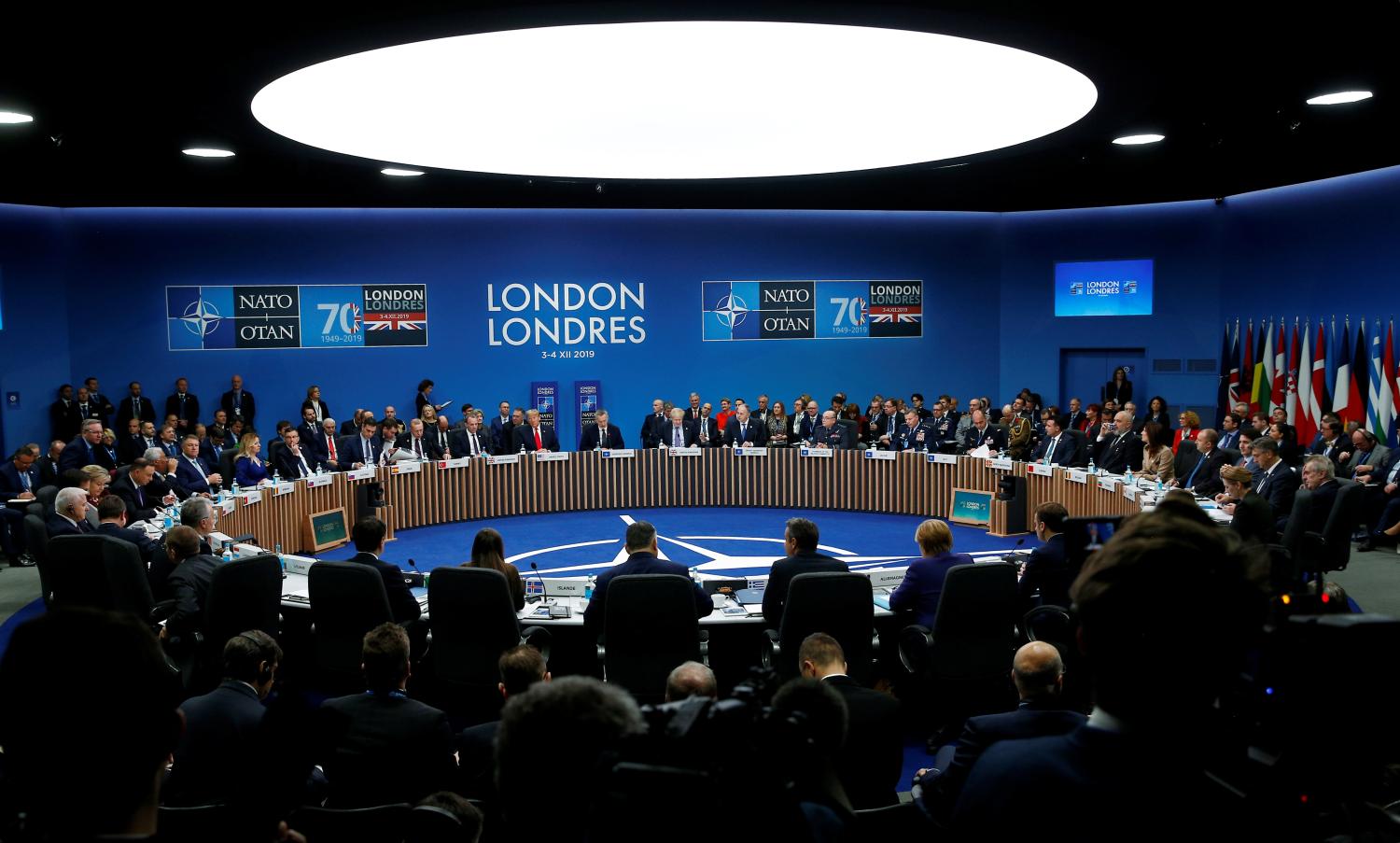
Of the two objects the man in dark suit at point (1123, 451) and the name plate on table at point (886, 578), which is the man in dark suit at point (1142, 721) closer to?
the name plate on table at point (886, 578)

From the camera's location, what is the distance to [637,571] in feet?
18.7

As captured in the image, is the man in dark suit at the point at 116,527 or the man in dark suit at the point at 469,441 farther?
the man in dark suit at the point at 469,441

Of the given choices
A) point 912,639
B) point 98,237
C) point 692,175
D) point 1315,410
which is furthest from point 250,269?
Result: point 1315,410

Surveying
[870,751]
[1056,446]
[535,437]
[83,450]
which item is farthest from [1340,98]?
[83,450]

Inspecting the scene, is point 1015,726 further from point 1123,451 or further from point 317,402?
point 317,402

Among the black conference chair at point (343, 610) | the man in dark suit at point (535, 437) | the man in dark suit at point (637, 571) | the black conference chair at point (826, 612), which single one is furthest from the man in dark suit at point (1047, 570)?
the man in dark suit at point (535, 437)

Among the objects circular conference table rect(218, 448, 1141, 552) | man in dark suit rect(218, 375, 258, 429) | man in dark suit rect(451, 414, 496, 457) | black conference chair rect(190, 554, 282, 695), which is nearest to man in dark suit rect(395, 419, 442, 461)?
man in dark suit rect(451, 414, 496, 457)

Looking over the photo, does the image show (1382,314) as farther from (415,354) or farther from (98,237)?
(98,237)

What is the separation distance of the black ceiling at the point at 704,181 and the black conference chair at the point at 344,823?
4092 millimetres

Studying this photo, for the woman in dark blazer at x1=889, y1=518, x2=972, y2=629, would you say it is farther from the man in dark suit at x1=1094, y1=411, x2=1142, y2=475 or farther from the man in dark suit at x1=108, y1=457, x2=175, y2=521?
the man in dark suit at x1=108, y1=457, x2=175, y2=521

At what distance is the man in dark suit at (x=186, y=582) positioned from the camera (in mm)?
5812

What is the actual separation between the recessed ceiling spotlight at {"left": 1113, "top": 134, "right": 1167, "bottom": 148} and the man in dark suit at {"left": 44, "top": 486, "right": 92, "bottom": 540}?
30.9ft

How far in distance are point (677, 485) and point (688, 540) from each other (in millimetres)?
2065

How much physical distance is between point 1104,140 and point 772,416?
5.91 metres
